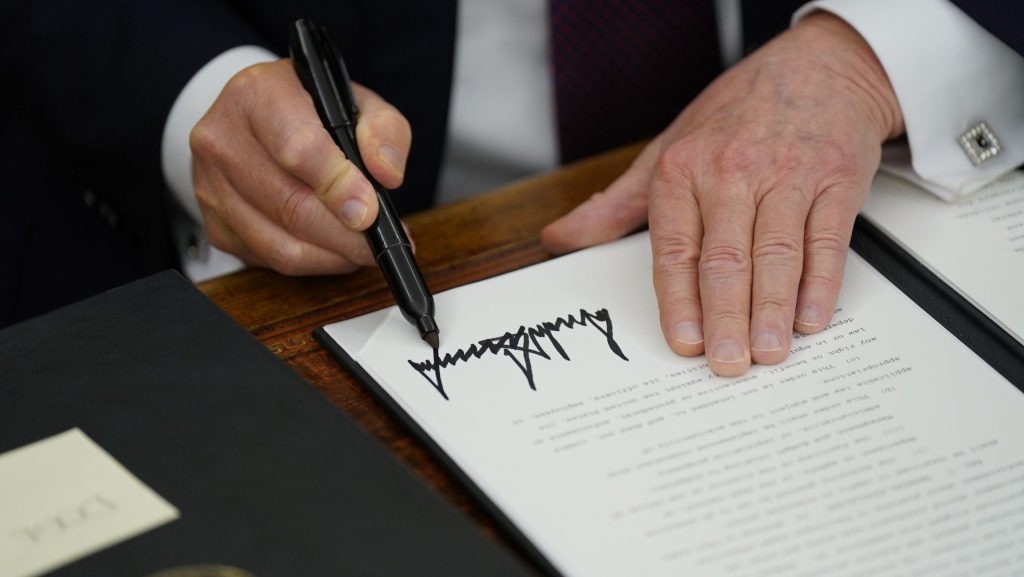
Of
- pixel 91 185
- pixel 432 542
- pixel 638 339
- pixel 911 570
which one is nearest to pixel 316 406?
pixel 432 542

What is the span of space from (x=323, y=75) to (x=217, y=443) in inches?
15.3

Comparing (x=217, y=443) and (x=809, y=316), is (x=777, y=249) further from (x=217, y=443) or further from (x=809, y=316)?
(x=217, y=443)

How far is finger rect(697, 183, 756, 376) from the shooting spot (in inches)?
26.6

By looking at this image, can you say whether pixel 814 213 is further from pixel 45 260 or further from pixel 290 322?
pixel 45 260

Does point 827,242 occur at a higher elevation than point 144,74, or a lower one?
lower

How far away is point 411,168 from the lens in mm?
1231

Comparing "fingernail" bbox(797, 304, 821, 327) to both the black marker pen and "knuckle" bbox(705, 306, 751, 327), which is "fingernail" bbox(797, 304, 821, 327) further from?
the black marker pen

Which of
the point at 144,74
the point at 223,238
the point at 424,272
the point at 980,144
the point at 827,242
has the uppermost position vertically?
the point at 144,74

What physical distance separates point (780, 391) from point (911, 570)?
0.16 metres

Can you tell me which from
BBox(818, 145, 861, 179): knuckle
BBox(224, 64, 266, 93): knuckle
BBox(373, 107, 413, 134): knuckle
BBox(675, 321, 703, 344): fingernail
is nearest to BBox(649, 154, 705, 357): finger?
BBox(675, 321, 703, 344): fingernail

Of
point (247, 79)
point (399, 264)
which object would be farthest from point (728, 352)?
point (247, 79)

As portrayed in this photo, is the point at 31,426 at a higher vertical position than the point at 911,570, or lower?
higher

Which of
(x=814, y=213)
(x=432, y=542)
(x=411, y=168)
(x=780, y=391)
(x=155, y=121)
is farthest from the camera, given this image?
(x=411, y=168)

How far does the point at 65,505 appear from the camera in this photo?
0.55 metres
